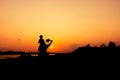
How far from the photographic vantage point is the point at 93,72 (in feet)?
31.6

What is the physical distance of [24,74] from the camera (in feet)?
32.8

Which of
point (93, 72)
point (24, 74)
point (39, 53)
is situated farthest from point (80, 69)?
point (39, 53)

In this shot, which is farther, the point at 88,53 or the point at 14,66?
the point at 88,53

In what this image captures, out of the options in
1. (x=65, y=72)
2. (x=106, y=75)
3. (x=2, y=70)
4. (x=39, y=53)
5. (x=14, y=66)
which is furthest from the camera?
(x=39, y=53)

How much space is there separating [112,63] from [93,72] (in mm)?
1753

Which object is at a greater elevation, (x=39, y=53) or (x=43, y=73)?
(x=39, y=53)

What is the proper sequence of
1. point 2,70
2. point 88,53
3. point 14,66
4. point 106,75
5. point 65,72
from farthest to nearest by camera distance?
point 88,53
point 14,66
point 2,70
point 65,72
point 106,75

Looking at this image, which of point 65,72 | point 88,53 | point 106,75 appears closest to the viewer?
point 106,75

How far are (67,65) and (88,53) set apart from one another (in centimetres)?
284

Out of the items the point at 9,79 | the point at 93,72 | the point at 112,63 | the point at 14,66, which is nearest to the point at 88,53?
the point at 112,63

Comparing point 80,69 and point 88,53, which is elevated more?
point 88,53

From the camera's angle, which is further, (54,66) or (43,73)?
(54,66)

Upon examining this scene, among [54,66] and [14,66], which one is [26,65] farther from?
[54,66]

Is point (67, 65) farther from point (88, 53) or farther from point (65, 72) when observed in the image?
point (88, 53)
